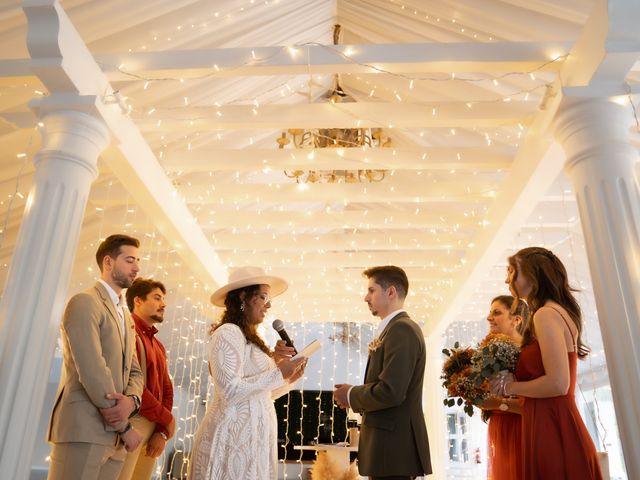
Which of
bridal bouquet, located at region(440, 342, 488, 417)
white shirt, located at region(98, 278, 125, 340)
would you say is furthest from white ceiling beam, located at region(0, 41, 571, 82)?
bridal bouquet, located at region(440, 342, 488, 417)

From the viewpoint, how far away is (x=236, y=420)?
2.36 m

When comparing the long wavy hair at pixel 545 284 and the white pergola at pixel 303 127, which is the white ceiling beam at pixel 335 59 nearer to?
the white pergola at pixel 303 127

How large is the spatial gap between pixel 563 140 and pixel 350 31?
2738mm

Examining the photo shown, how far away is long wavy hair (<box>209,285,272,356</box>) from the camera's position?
Answer: 264 centimetres

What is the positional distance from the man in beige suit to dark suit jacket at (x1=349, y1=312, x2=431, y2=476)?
109 cm

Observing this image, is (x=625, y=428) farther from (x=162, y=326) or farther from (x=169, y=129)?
(x=162, y=326)

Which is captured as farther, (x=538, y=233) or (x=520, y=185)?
(x=538, y=233)

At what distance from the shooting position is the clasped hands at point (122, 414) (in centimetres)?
237

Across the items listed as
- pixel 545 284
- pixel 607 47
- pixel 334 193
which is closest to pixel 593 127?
pixel 607 47

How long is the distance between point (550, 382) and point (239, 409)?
133 cm

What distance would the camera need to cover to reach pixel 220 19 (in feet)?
12.5

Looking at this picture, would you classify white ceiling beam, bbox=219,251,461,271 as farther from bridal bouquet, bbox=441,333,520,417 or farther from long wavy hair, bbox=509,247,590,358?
long wavy hair, bbox=509,247,590,358

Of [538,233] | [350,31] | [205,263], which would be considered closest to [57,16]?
[350,31]

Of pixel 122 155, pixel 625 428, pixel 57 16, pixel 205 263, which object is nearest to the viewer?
pixel 625 428
